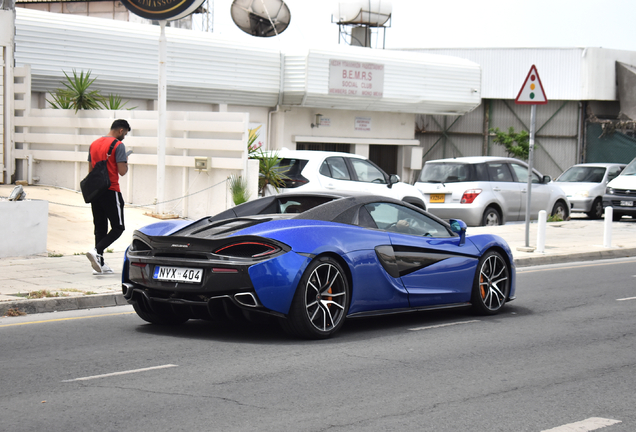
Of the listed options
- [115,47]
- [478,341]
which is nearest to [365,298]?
[478,341]

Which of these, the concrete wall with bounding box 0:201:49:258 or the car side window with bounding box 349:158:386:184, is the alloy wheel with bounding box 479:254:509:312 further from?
the car side window with bounding box 349:158:386:184

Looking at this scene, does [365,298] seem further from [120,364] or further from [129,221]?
[129,221]

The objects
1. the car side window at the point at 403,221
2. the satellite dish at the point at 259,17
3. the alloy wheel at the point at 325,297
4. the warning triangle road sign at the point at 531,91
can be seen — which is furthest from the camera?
the satellite dish at the point at 259,17

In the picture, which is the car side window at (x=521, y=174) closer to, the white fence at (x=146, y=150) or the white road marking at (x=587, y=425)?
the white fence at (x=146, y=150)

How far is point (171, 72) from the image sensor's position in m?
23.7

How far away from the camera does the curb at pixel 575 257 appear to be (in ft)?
47.4

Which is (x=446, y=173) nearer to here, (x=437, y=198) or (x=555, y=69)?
(x=437, y=198)

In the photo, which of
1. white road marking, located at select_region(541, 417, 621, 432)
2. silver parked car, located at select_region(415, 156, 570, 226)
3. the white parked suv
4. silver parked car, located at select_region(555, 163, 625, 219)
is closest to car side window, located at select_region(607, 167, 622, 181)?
silver parked car, located at select_region(555, 163, 625, 219)

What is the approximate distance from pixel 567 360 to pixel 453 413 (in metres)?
2.07

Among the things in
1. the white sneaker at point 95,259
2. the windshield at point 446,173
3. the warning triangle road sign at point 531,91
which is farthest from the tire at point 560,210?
the white sneaker at point 95,259

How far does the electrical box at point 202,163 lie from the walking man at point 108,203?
19.5ft

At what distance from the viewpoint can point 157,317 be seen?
7.93 metres

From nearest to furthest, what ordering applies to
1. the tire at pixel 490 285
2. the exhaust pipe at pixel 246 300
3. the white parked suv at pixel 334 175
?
the exhaust pipe at pixel 246 300, the tire at pixel 490 285, the white parked suv at pixel 334 175

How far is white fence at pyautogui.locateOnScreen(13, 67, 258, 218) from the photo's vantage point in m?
16.6
